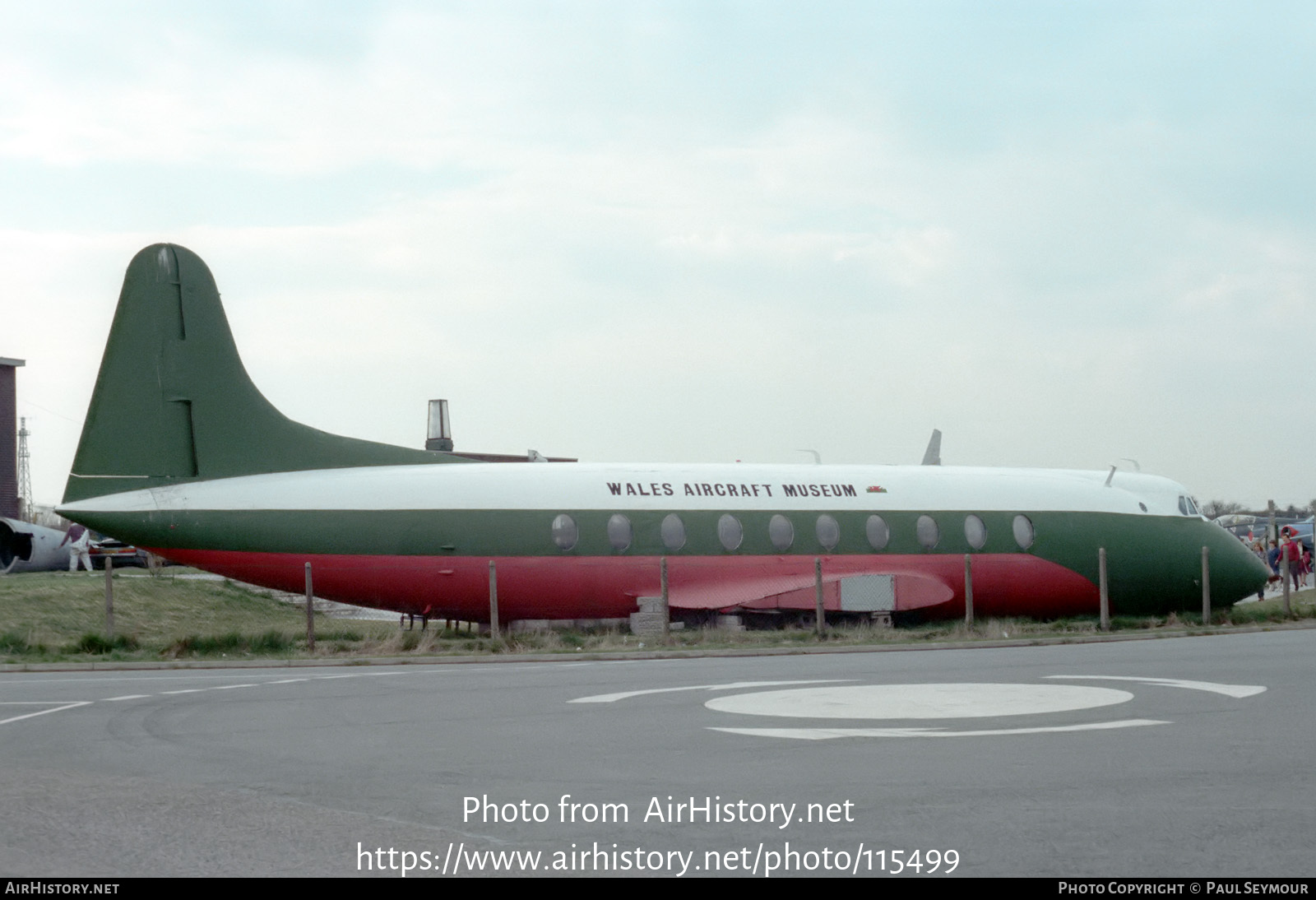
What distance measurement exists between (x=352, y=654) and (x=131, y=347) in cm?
729

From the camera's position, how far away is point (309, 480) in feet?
87.8

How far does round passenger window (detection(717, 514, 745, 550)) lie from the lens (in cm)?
2956

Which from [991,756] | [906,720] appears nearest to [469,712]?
[906,720]

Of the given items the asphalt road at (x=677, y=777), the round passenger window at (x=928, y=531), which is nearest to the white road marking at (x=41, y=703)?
the asphalt road at (x=677, y=777)

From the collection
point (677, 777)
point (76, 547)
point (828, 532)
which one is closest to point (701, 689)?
point (677, 777)

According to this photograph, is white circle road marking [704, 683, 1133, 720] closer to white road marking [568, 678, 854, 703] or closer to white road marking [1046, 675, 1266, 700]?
white road marking [568, 678, 854, 703]

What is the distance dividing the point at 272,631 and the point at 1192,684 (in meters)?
15.5

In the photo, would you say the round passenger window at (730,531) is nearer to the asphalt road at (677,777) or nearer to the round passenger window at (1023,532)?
the round passenger window at (1023,532)

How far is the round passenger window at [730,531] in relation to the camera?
29.6 metres

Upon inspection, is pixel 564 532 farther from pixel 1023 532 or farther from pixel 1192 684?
pixel 1192 684

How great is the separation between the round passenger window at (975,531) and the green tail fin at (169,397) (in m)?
14.3

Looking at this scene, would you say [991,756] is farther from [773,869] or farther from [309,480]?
[309,480]

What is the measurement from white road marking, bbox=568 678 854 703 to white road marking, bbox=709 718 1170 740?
2.81m

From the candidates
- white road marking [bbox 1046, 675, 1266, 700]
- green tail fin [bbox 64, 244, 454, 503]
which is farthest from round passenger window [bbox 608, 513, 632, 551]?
white road marking [bbox 1046, 675, 1266, 700]
